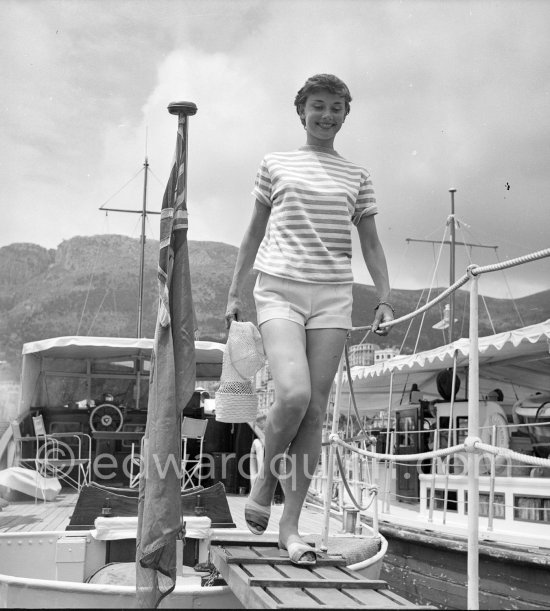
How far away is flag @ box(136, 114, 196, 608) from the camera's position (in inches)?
84.0

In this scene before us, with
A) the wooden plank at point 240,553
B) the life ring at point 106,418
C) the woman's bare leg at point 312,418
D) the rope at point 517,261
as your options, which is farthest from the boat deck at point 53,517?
the rope at point 517,261

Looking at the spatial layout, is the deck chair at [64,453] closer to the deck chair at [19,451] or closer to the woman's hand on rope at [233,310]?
the deck chair at [19,451]

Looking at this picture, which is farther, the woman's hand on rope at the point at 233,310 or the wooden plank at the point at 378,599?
the woman's hand on rope at the point at 233,310

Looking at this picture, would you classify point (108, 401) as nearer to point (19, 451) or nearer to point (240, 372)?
point (19, 451)

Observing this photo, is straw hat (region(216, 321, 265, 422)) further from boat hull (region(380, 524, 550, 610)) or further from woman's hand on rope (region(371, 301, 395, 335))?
boat hull (region(380, 524, 550, 610))

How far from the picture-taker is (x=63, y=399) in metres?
9.16

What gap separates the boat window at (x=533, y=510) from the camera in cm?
694

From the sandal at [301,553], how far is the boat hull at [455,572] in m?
3.34

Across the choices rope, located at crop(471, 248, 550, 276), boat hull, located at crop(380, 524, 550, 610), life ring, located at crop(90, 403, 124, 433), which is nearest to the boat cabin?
life ring, located at crop(90, 403, 124, 433)

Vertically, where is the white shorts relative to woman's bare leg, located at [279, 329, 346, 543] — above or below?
above

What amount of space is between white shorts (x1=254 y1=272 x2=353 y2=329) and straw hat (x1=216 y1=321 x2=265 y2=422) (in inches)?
4.2

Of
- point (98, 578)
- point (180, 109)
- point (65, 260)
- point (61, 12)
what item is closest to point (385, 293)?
point (180, 109)

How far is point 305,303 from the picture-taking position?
88.2 inches

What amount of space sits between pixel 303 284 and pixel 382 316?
1.29 ft
